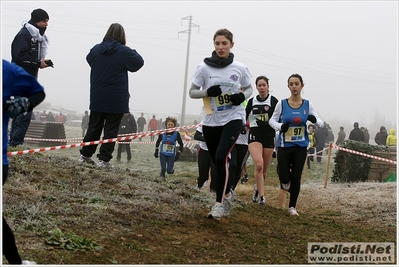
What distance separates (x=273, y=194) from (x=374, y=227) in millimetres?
5096

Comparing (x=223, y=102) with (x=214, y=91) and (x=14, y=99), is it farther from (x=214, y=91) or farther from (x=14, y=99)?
(x=14, y=99)

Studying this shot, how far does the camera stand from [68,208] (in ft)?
19.7

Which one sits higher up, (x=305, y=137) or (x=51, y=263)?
(x=305, y=137)

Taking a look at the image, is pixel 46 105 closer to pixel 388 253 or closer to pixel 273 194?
pixel 273 194

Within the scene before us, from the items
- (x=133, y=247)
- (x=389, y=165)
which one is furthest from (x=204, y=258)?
(x=389, y=165)

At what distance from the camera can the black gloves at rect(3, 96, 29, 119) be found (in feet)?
12.8

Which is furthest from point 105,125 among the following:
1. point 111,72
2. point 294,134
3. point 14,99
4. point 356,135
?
point 356,135

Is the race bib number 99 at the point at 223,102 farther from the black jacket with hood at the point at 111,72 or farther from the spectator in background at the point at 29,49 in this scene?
the spectator in background at the point at 29,49

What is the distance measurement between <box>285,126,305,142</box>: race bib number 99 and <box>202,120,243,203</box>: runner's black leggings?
1.70 metres

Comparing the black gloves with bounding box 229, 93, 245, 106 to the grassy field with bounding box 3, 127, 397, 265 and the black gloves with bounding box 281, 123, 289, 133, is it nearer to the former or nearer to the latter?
the grassy field with bounding box 3, 127, 397, 265

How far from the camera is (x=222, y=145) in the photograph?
247 inches

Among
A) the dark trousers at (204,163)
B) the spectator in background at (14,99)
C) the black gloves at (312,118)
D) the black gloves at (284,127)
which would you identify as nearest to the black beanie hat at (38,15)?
the dark trousers at (204,163)

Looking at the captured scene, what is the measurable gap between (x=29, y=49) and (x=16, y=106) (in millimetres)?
5293

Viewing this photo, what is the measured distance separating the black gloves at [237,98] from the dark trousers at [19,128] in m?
4.05
